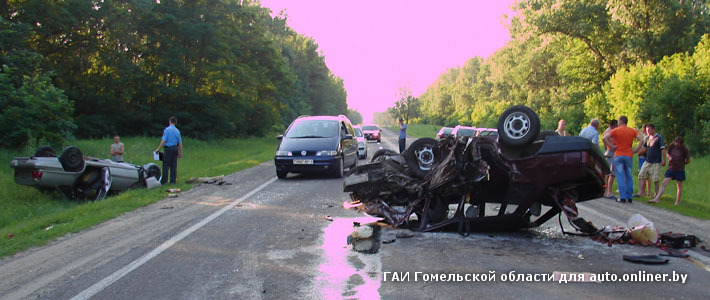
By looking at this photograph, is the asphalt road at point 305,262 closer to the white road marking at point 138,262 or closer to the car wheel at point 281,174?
the white road marking at point 138,262

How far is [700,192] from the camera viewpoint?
1092cm

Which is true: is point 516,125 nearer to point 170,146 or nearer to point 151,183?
point 151,183

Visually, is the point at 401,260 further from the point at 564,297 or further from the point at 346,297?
the point at 564,297

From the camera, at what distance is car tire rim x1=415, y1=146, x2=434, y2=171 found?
7.00 m

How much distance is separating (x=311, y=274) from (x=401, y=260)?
101 cm

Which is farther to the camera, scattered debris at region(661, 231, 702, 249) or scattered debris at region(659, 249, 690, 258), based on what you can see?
scattered debris at region(661, 231, 702, 249)

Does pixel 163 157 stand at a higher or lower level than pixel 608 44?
lower

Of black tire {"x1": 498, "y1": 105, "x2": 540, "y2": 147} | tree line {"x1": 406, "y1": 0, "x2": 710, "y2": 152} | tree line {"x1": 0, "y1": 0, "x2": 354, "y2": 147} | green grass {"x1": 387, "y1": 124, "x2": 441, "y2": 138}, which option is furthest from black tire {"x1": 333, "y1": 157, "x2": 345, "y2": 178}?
green grass {"x1": 387, "y1": 124, "x2": 441, "y2": 138}

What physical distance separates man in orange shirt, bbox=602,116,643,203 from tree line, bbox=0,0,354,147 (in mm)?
17363

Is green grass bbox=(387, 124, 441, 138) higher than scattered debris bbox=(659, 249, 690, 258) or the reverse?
higher

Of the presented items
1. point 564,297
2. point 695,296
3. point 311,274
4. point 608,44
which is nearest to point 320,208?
point 311,274

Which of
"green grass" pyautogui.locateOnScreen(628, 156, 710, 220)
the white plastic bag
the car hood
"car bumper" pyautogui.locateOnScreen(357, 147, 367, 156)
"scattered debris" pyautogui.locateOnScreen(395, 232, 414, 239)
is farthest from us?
"car bumper" pyautogui.locateOnScreen(357, 147, 367, 156)

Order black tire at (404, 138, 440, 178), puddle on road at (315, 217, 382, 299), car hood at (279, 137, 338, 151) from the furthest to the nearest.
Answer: car hood at (279, 137, 338, 151)
black tire at (404, 138, 440, 178)
puddle on road at (315, 217, 382, 299)

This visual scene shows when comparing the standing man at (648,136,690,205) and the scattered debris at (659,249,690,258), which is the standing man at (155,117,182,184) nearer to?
the scattered debris at (659,249,690,258)
